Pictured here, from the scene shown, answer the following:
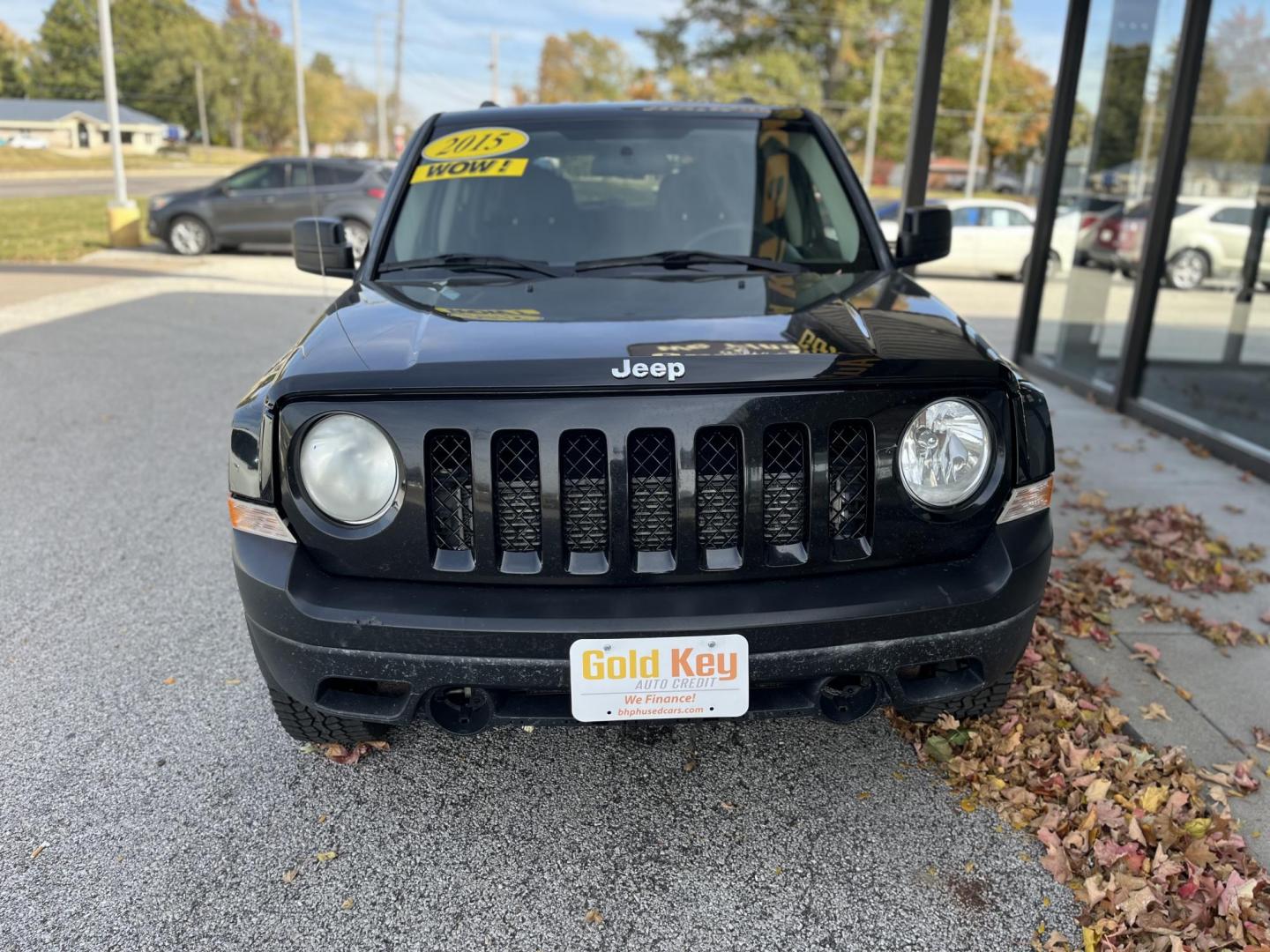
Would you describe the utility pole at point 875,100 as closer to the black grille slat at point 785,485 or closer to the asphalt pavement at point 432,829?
the asphalt pavement at point 432,829

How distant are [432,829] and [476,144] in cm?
245

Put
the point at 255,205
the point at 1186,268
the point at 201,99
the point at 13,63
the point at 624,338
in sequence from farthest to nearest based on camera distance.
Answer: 1. the point at 201,99
2. the point at 13,63
3. the point at 255,205
4. the point at 1186,268
5. the point at 624,338

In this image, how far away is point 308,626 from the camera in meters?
2.19

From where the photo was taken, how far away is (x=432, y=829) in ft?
8.47

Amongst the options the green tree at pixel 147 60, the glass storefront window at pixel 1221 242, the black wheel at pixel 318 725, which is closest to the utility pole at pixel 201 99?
the green tree at pixel 147 60

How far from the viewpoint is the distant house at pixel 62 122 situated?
76125 millimetres

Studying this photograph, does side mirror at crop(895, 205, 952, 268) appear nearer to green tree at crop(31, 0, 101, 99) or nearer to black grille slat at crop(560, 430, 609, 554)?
black grille slat at crop(560, 430, 609, 554)

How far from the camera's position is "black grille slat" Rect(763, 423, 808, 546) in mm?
2252

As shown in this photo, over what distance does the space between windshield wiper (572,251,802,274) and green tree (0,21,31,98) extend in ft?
259

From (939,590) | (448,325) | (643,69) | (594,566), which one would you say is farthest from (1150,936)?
(643,69)

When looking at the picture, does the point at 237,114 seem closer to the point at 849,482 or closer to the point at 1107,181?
the point at 1107,181

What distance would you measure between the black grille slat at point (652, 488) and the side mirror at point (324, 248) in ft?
6.23

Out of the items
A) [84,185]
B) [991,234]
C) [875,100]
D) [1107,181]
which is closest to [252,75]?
[84,185]

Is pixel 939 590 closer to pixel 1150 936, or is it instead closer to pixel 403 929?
pixel 1150 936
